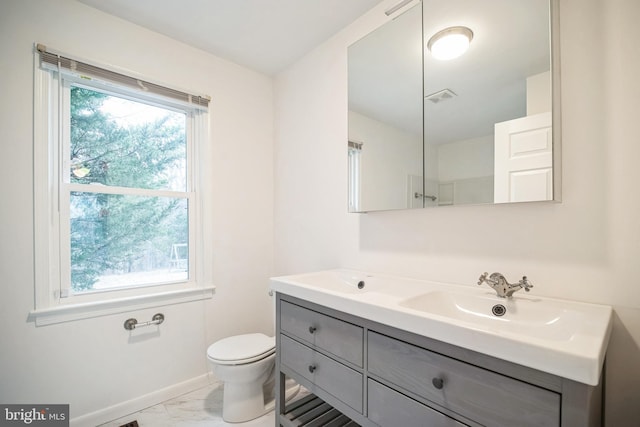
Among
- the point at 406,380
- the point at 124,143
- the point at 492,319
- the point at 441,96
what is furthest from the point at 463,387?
the point at 124,143

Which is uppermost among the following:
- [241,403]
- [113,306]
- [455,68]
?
[455,68]

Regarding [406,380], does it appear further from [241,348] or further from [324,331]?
[241,348]

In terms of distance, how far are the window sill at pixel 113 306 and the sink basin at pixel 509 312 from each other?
1.65 meters

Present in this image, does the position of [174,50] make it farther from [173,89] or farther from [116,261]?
[116,261]

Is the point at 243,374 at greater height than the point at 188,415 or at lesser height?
greater

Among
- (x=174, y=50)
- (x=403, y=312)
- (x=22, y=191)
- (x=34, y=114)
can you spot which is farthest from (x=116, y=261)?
(x=403, y=312)

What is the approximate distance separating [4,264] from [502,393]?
225 centimetres

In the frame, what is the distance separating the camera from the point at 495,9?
1.19 meters

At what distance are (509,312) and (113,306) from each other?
2.15 metres

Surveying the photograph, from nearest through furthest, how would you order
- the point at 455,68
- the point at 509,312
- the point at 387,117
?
the point at 509,312 < the point at 455,68 < the point at 387,117

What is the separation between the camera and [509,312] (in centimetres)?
106

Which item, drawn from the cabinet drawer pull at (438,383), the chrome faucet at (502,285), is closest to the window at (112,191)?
the cabinet drawer pull at (438,383)

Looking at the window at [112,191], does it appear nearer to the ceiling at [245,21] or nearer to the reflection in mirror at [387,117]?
the ceiling at [245,21]

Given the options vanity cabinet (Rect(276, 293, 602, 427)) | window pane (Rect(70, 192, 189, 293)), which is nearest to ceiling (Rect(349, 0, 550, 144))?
vanity cabinet (Rect(276, 293, 602, 427))
